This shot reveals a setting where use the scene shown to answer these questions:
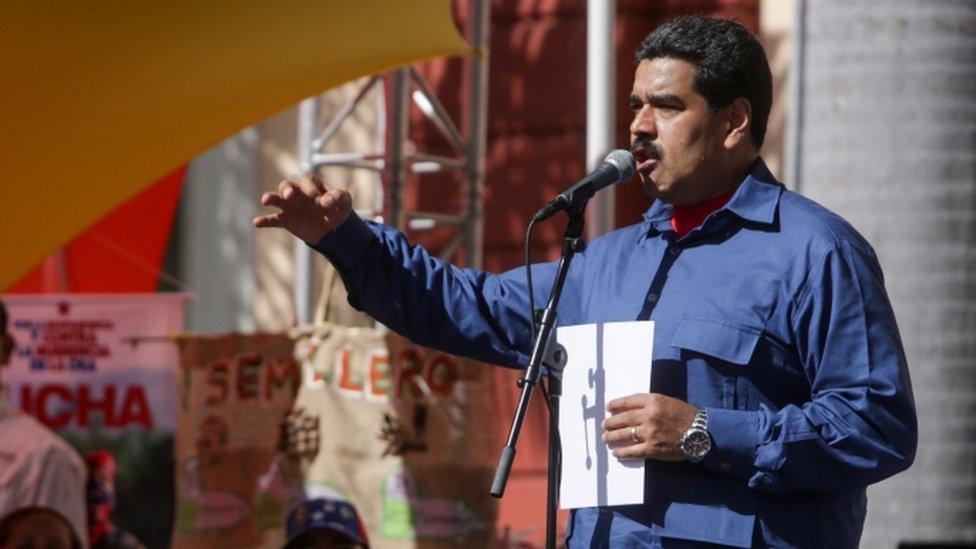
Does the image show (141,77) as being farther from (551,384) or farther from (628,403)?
(628,403)

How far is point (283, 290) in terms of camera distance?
8711 mm

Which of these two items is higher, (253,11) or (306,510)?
(253,11)

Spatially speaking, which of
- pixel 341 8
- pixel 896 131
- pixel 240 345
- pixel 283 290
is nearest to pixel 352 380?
pixel 240 345

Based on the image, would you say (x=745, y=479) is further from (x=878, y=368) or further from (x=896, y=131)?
(x=896, y=131)

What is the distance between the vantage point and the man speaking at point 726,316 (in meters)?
2.71

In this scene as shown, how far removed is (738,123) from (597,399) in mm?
549

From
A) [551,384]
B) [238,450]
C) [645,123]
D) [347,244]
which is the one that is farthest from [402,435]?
[645,123]

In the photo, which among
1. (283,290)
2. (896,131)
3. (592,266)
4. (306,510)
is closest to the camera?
(592,266)

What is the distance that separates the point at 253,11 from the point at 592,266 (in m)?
1.48

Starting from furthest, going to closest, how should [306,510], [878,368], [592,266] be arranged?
[306,510], [592,266], [878,368]

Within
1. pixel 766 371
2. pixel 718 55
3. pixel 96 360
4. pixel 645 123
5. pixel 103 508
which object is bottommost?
pixel 103 508

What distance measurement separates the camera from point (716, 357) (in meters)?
2.78

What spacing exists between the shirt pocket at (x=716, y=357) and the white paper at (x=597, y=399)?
7cm

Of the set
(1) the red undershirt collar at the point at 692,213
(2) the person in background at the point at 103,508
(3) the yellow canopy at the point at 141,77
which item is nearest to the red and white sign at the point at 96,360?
(2) the person in background at the point at 103,508
